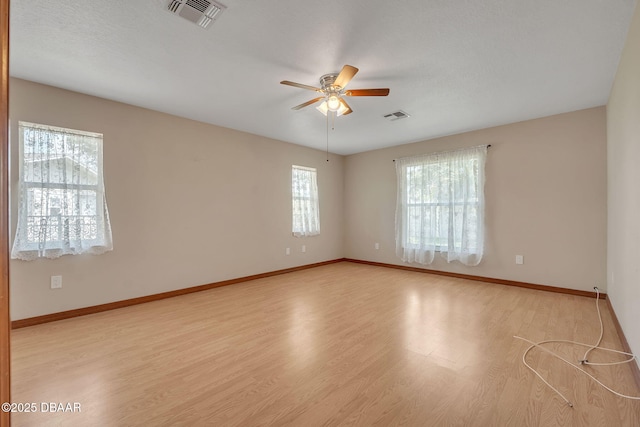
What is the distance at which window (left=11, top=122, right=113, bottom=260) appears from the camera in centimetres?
278

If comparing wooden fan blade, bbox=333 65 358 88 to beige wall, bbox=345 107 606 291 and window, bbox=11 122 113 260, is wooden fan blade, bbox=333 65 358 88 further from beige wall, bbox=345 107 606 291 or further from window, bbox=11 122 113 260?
beige wall, bbox=345 107 606 291

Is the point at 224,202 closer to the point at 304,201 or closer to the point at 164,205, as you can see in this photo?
the point at 164,205

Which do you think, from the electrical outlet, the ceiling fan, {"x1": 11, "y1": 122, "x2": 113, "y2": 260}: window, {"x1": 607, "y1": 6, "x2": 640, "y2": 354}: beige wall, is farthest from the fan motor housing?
the electrical outlet

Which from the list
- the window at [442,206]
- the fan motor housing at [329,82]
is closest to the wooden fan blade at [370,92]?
the fan motor housing at [329,82]

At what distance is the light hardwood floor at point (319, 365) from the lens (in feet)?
5.10

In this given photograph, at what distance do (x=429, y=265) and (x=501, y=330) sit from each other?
243 cm

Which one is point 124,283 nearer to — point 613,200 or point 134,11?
point 134,11

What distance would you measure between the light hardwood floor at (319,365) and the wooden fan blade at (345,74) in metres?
2.21

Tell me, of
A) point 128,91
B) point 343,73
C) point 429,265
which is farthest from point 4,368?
point 429,265

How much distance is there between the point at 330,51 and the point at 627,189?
2.65 meters

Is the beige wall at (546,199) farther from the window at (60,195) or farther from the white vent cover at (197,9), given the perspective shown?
the window at (60,195)

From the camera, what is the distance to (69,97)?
3.04 meters

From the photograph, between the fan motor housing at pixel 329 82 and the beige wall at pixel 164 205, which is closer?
the fan motor housing at pixel 329 82

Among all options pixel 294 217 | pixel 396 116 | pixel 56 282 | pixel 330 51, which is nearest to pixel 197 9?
pixel 330 51
